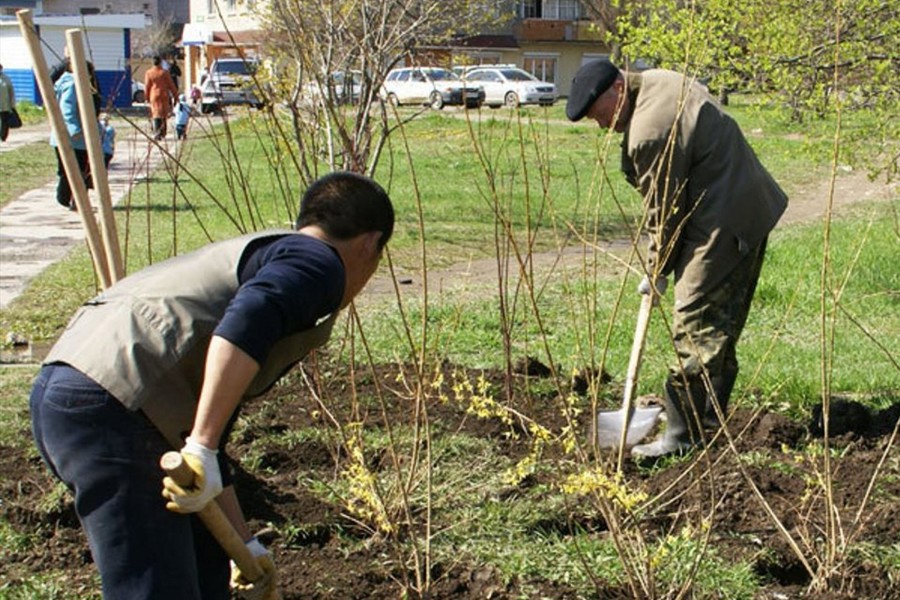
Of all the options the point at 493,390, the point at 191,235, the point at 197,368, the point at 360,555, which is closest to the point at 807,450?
the point at 493,390

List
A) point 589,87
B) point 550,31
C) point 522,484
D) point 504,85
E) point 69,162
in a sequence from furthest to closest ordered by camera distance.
A: point 550,31, point 504,85, point 589,87, point 522,484, point 69,162

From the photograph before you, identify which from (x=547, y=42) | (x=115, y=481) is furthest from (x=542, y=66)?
(x=115, y=481)

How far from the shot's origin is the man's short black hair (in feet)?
9.82

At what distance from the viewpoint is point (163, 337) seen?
2.87 metres

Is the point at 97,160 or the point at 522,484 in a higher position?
the point at 97,160

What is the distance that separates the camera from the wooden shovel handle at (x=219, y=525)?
2.70 meters

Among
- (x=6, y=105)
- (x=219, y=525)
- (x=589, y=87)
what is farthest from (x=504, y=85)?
(x=219, y=525)

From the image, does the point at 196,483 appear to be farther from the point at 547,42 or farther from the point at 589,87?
the point at 547,42

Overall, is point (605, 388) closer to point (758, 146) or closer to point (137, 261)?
point (137, 261)

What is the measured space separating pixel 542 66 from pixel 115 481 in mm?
62637

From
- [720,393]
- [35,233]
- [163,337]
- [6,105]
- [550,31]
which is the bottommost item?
[550,31]

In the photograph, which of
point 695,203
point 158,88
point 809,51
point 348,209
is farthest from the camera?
point 158,88

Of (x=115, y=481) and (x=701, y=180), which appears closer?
(x=115, y=481)

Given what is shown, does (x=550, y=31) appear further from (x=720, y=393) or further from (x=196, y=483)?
(x=196, y=483)
